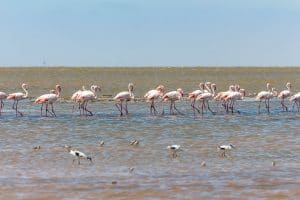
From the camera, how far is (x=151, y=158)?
647 inches

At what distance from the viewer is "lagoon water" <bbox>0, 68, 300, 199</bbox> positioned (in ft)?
41.0

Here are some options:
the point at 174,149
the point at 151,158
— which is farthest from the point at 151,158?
the point at 174,149

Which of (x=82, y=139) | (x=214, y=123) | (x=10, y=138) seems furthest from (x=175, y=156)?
(x=214, y=123)

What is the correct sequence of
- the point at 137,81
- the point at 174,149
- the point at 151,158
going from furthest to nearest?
the point at 137,81, the point at 174,149, the point at 151,158

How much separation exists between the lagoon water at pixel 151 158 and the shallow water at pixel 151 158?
16 millimetres

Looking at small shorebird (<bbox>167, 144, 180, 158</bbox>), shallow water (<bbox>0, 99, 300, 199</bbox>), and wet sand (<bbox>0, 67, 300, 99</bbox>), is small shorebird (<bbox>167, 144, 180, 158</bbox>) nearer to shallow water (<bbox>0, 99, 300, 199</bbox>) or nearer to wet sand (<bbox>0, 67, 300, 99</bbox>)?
shallow water (<bbox>0, 99, 300, 199</bbox>)

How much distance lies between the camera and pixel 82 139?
20453mm

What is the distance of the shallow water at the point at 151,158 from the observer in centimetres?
1249

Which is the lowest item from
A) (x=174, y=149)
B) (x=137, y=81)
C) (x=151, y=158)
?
(x=151, y=158)

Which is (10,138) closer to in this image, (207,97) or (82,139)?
(82,139)

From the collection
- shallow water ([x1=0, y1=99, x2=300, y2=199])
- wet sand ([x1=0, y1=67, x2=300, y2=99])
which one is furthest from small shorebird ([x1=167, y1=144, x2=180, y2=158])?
wet sand ([x1=0, y1=67, x2=300, y2=99])

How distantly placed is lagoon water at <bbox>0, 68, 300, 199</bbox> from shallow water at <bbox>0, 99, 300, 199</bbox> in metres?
0.02

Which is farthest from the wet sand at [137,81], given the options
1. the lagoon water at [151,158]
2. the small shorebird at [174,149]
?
the small shorebird at [174,149]

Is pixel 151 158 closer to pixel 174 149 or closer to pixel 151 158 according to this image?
pixel 151 158
